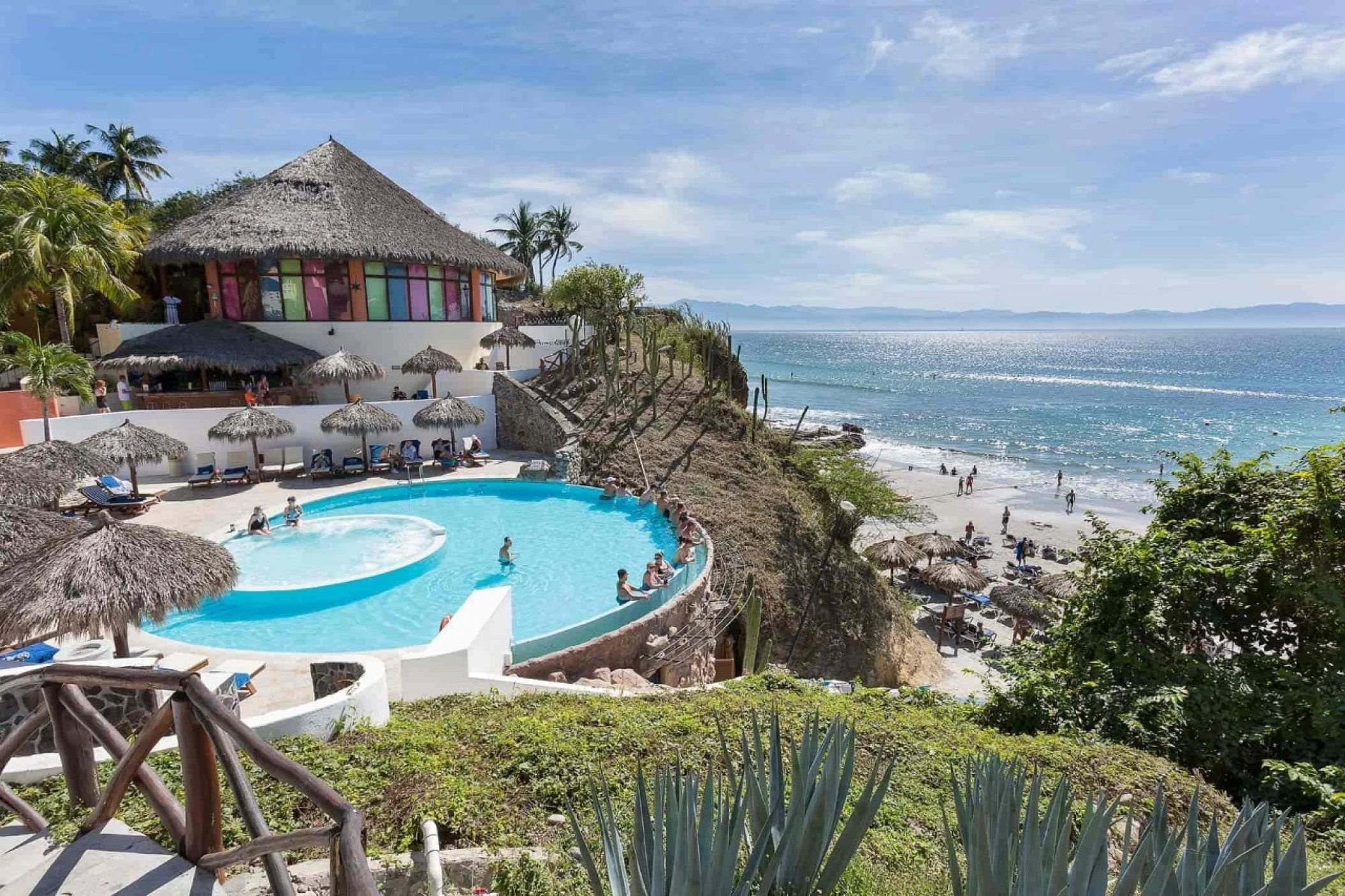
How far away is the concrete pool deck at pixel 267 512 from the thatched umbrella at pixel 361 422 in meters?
1.17

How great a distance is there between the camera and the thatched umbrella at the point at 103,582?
591cm

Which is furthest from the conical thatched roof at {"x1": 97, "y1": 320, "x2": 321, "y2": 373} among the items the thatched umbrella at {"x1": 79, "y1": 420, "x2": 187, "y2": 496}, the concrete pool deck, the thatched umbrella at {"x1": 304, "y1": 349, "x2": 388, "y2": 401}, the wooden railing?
the wooden railing

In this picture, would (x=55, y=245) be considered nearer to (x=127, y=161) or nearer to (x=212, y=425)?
(x=212, y=425)

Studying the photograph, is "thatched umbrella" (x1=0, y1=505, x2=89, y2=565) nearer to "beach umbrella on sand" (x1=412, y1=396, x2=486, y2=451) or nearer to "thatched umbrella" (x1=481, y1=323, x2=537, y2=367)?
"beach umbrella on sand" (x1=412, y1=396, x2=486, y2=451)

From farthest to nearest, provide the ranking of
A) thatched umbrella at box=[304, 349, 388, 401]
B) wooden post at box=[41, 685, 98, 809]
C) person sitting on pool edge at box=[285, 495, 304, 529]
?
1. thatched umbrella at box=[304, 349, 388, 401]
2. person sitting on pool edge at box=[285, 495, 304, 529]
3. wooden post at box=[41, 685, 98, 809]

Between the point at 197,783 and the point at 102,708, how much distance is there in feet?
13.7

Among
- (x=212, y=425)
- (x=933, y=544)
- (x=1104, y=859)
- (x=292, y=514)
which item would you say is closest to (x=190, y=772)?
(x=1104, y=859)

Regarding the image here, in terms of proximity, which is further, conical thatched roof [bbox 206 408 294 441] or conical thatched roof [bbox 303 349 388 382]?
conical thatched roof [bbox 303 349 388 382]

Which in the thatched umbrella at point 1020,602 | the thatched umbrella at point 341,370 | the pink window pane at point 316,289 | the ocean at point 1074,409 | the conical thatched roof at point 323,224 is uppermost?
the conical thatched roof at point 323,224

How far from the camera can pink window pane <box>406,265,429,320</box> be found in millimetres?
22094

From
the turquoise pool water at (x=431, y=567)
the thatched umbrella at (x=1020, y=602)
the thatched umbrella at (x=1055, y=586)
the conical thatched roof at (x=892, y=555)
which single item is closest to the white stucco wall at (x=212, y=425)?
the turquoise pool water at (x=431, y=567)

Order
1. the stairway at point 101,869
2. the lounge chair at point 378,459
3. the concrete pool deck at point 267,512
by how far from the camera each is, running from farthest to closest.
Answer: the lounge chair at point 378,459 < the concrete pool deck at point 267,512 < the stairway at point 101,869

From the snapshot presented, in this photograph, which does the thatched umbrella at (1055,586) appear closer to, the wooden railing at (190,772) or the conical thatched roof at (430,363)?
the conical thatched roof at (430,363)

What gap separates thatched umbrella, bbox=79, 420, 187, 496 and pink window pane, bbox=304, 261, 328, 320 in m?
8.00
